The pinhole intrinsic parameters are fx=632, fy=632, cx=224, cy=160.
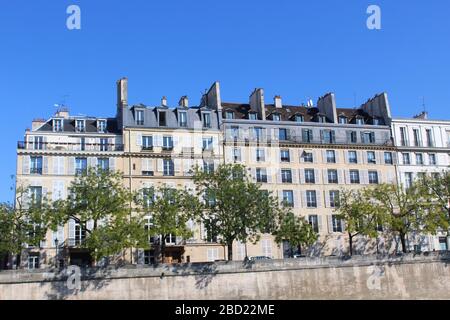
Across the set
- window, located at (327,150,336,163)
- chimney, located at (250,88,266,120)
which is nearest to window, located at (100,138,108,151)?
chimney, located at (250,88,266,120)

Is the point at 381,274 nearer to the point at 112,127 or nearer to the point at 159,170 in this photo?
the point at 159,170

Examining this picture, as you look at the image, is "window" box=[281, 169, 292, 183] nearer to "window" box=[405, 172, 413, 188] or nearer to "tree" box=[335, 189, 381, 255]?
"tree" box=[335, 189, 381, 255]

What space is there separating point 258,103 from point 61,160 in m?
22.3

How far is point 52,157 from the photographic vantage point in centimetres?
5900

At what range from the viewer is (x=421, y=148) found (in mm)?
70062

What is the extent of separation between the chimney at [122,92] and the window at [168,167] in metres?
7.02

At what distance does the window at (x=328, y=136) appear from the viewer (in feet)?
223

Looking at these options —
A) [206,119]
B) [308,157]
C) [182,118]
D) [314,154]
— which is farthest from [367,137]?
[182,118]

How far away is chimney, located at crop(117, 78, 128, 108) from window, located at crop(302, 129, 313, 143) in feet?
62.5

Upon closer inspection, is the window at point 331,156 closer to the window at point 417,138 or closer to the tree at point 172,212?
the window at point 417,138

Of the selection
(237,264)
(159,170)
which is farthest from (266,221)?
(159,170)

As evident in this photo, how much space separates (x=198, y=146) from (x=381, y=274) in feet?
71.5

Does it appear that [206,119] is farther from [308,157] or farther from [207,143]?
[308,157]

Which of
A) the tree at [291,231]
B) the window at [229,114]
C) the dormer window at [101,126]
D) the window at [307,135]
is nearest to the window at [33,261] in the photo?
the dormer window at [101,126]
